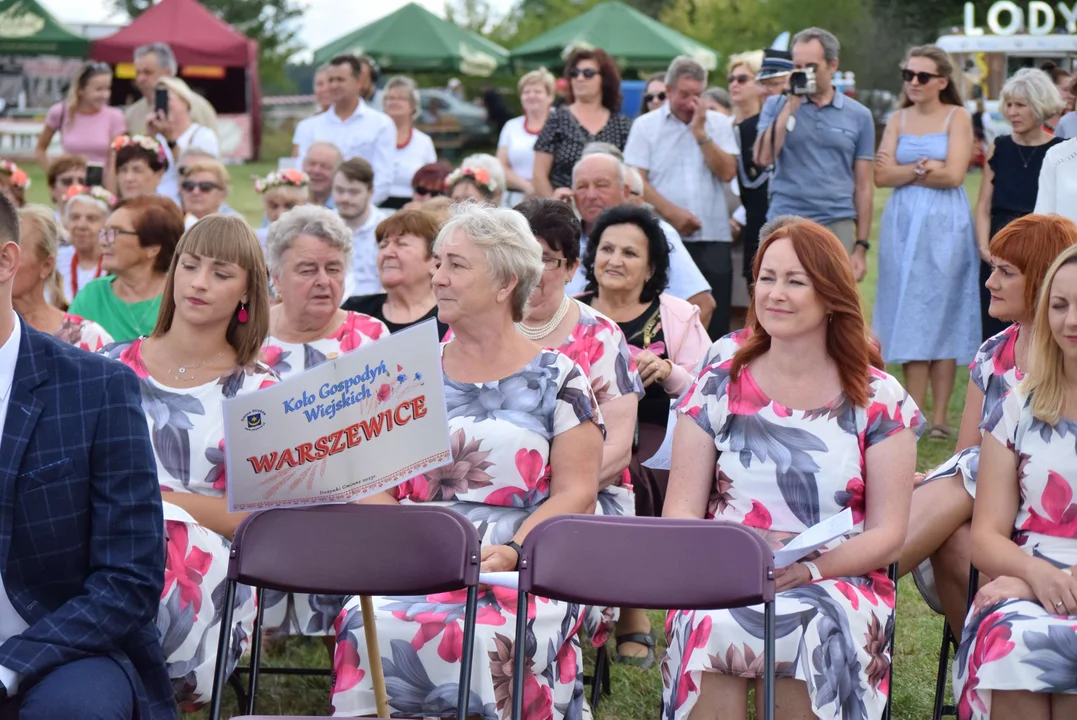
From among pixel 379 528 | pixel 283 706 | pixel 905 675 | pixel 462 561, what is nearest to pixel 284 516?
pixel 379 528

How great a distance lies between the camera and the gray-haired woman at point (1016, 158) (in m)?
7.46

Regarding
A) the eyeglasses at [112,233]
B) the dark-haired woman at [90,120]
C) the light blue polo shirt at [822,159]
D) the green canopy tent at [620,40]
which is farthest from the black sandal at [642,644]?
the green canopy tent at [620,40]

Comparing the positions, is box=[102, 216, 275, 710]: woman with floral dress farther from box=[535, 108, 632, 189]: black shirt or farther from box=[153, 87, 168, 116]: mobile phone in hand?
box=[153, 87, 168, 116]: mobile phone in hand

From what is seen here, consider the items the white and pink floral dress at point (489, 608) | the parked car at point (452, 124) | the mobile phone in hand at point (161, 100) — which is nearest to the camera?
the white and pink floral dress at point (489, 608)

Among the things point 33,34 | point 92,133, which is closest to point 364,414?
point 92,133

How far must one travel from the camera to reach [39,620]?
9.21ft

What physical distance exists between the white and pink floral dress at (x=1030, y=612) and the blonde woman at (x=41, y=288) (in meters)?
3.11

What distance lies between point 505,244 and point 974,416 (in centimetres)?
161

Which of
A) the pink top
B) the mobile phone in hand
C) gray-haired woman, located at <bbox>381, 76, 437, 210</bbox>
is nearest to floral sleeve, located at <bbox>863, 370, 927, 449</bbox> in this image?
gray-haired woman, located at <bbox>381, 76, 437, 210</bbox>

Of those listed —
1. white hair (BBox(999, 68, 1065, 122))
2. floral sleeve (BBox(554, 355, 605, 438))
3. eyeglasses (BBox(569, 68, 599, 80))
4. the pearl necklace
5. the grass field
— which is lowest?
the grass field

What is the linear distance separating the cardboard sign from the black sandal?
203cm

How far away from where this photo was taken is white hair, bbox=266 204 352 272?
495 centimetres

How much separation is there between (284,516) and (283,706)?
58.5 inches

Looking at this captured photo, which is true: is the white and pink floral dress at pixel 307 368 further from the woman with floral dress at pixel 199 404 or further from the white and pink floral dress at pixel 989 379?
the white and pink floral dress at pixel 989 379
